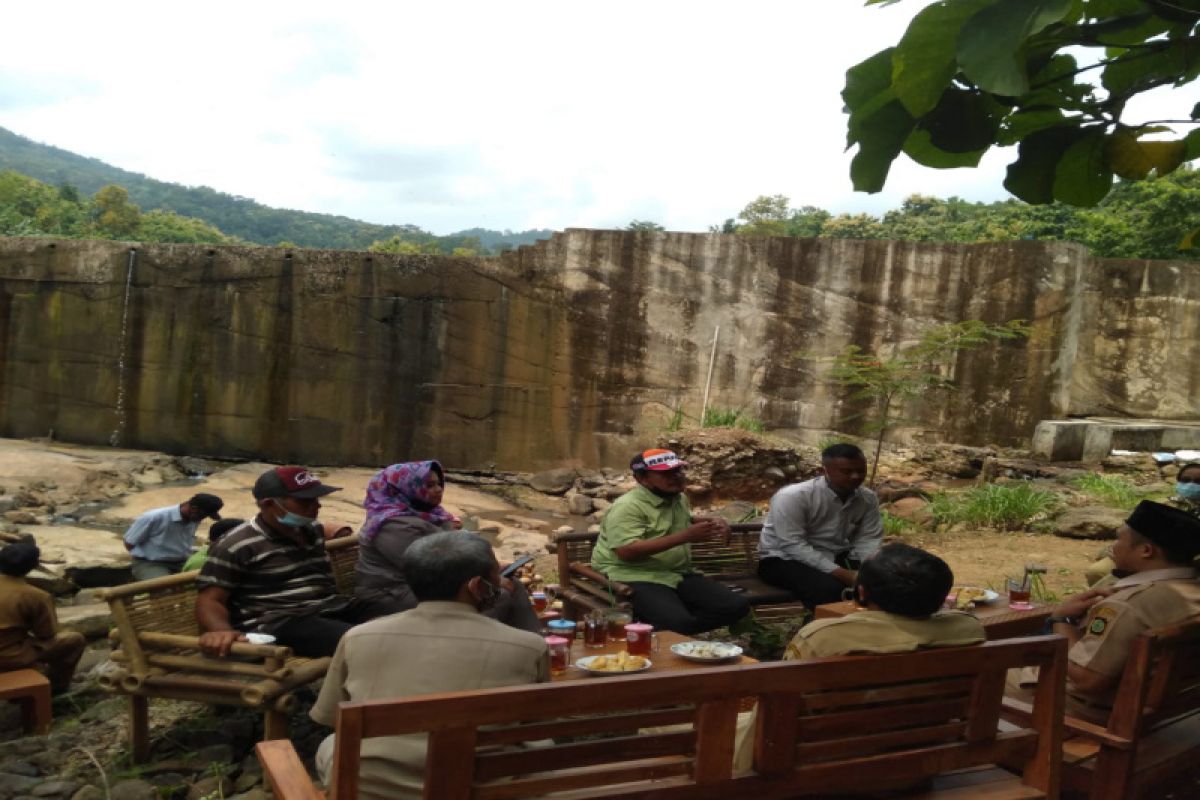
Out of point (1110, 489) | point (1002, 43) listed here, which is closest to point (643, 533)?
point (1002, 43)

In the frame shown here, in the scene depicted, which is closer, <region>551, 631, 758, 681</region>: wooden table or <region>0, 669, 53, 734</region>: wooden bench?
<region>551, 631, 758, 681</region>: wooden table

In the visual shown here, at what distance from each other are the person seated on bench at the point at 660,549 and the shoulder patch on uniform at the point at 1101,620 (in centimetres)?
176

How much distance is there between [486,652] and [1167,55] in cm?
199

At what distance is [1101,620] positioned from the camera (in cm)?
287

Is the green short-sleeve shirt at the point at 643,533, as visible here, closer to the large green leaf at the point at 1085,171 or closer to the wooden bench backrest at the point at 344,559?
the wooden bench backrest at the point at 344,559

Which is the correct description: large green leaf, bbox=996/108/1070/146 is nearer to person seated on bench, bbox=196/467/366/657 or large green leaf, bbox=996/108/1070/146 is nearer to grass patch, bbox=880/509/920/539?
person seated on bench, bbox=196/467/366/657

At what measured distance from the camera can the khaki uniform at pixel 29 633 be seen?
13.6 feet

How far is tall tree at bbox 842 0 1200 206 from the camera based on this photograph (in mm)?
1460

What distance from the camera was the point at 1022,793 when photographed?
7.80 ft

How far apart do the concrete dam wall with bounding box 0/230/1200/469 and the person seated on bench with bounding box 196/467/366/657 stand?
32.3 ft

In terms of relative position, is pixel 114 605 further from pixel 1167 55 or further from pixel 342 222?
pixel 342 222

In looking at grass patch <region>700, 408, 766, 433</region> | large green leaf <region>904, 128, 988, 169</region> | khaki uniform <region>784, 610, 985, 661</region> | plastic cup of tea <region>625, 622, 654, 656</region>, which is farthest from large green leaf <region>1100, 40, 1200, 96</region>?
grass patch <region>700, 408, 766, 433</region>

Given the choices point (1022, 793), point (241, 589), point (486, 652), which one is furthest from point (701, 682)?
point (241, 589)

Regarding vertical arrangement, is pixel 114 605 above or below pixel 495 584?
below
